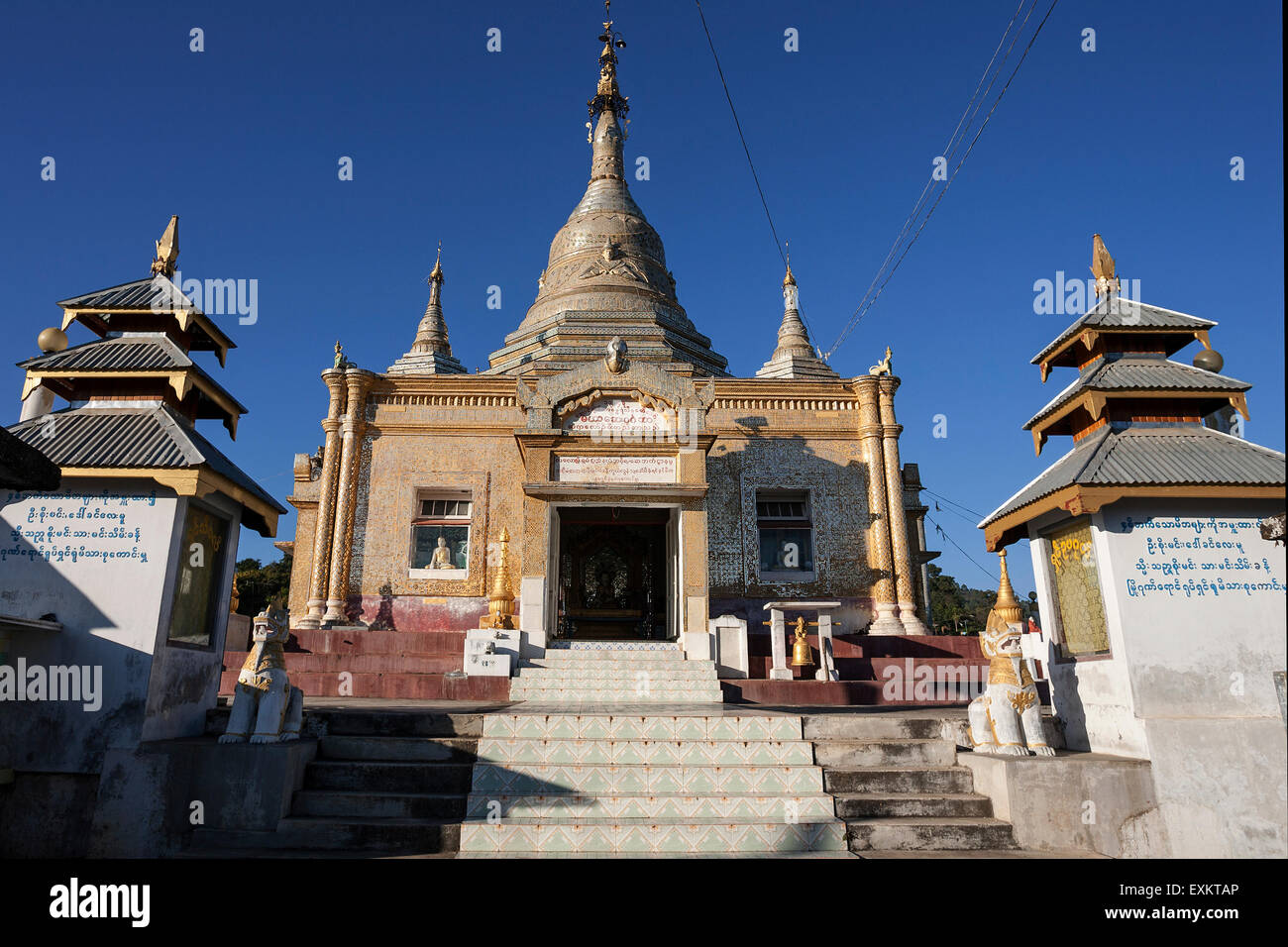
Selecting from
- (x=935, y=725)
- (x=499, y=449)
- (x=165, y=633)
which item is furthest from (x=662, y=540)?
(x=165, y=633)

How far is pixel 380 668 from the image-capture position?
36.1 ft

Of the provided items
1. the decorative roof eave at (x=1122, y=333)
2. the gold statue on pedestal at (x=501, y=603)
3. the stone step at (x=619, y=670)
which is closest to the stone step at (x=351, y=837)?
the stone step at (x=619, y=670)

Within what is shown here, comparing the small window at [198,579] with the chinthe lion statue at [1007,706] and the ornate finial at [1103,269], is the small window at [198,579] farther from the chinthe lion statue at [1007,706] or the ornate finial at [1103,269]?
the ornate finial at [1103,269]

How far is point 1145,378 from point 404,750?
7.47 m

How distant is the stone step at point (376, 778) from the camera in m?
6.37

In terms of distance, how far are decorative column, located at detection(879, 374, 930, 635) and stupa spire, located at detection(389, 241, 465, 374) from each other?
11424mm

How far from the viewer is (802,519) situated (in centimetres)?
1666

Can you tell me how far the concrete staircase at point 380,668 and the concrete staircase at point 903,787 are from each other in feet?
15.5

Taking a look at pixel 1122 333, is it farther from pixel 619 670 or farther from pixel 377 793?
pixel 377 793

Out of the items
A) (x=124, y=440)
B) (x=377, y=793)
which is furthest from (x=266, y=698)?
(x=124, y=440)

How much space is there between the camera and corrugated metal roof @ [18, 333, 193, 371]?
7477 millimetres
